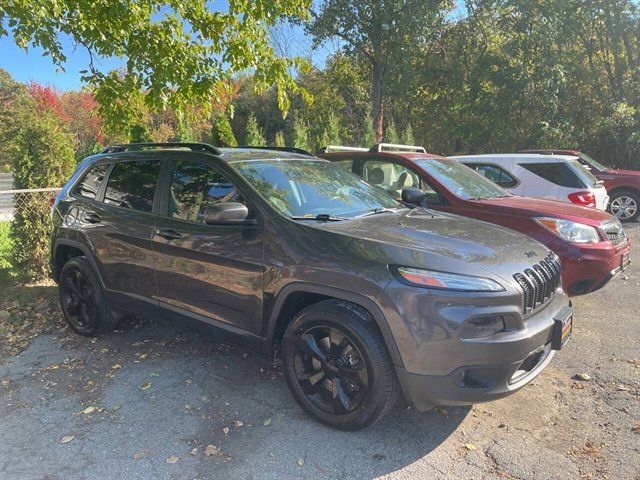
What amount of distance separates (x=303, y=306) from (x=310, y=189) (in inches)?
38.1

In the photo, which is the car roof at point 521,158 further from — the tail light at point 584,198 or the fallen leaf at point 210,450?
the fallen leaf at point 210,450

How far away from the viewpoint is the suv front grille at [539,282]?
9.43ft

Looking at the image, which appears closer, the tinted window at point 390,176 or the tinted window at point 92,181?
the tinted window at point 92,181

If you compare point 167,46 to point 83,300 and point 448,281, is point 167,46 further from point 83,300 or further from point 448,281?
point 448,281

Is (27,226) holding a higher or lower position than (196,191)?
lower

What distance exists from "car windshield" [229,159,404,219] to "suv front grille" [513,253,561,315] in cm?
126

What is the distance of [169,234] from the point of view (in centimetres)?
376

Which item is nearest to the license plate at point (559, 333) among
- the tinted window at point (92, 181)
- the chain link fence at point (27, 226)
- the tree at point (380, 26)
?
the tinted window at point (92, 181)

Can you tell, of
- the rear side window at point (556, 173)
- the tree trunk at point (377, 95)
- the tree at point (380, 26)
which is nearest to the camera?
the rear side window at point (556, 173)

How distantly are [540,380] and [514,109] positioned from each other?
682 inches

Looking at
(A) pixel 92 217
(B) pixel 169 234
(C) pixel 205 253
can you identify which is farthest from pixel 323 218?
(A) pixel 92 217

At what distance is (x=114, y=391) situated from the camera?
144 inches

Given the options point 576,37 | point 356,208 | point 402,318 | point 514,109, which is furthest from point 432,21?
point 402,318

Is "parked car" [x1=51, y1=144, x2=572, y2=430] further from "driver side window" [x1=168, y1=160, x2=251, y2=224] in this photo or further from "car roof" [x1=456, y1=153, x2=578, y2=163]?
"car roof" [x1=456, y1=153, x2=578, y2=163]
